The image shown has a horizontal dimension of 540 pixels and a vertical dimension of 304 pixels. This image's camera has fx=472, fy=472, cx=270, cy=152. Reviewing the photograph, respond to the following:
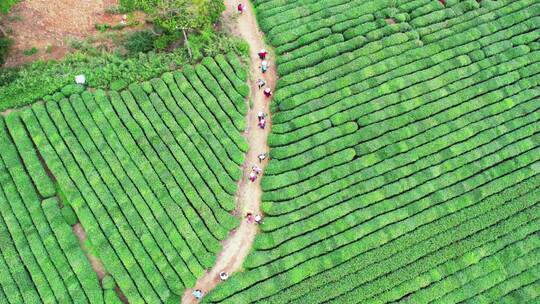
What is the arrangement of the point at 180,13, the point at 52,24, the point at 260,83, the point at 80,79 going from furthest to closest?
the point at 52,24 < the point at 260,83 < the point at 80,79 < the point at 180,13

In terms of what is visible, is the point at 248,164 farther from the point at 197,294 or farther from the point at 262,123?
the point at 197,294

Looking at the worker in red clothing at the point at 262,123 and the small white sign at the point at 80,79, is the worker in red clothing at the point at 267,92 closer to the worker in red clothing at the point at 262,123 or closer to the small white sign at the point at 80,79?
the worker in red clothing at the point at 262,123

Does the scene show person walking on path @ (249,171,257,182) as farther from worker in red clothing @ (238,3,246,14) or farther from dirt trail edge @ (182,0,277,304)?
worker in red clothing @ (238,3,246,14)

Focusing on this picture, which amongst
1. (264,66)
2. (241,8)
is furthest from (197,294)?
(241,8)

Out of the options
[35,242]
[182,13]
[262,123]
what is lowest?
[35,242]

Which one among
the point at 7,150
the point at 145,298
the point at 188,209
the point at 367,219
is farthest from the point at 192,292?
the point at 7,150

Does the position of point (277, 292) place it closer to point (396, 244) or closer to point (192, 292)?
point (192, 292)

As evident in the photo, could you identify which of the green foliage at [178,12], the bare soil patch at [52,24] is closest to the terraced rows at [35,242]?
the bare soil patch at [52,24]
